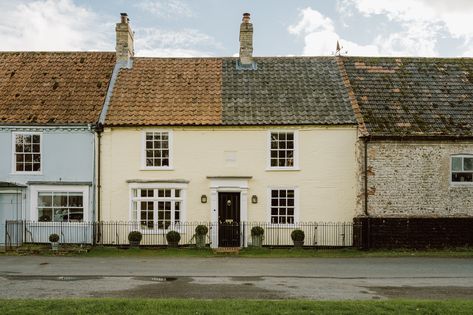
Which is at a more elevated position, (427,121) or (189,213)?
(427,121)

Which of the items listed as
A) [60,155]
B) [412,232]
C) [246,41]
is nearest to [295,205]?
[412,232]

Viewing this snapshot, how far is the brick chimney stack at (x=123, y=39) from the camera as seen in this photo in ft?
95.2

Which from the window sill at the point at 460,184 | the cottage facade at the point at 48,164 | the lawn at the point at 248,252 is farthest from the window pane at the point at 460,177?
the cottage facade at the point at 48,164

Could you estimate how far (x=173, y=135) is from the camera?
26.3 metres

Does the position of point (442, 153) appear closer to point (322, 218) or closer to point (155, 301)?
point (322, 218)

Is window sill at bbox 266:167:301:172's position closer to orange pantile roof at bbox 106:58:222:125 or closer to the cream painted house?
the cream painted house

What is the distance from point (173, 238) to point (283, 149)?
6.29 meters

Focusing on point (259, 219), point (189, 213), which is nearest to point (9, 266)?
point (189, 213)

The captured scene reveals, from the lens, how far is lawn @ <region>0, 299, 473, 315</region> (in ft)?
39.3

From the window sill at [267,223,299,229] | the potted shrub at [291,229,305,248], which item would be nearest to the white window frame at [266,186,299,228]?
the window sill at [267,223,299,229]

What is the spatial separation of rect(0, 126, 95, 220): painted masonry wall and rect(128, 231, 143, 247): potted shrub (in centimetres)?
310

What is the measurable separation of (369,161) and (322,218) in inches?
129

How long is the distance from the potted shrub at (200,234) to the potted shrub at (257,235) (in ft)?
6.65

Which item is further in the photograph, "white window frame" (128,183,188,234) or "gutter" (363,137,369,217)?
"white window frame" (128,183,188,234)
